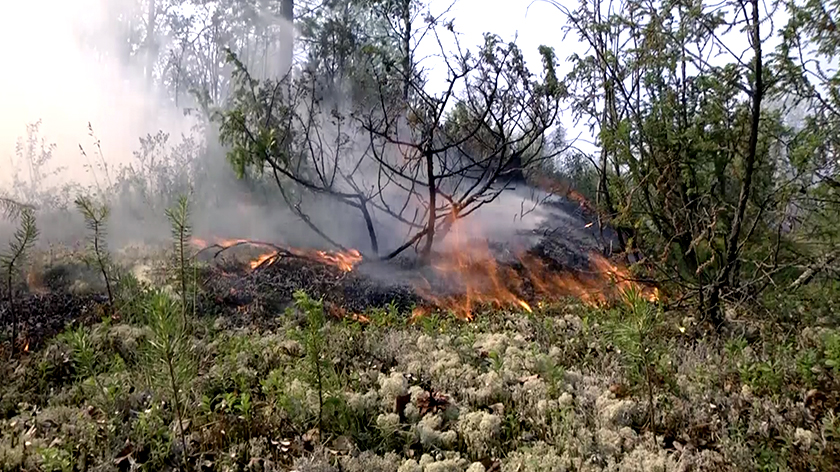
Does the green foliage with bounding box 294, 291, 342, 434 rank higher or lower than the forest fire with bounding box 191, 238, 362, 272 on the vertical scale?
higher

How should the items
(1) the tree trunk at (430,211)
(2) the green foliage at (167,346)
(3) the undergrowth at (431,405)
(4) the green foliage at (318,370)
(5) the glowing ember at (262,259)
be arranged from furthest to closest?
(5) the glowing ember at (262,259), (1) the tree trunk at (430,211), (4) the green foliage at (318,370), (3) the undergrowth at (431,405), (2) the green foliage at (167,346)

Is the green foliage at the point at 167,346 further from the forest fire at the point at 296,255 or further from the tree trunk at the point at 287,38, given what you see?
the tree trunk at the point at 287,38

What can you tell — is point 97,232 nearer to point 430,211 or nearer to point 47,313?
point 47,313

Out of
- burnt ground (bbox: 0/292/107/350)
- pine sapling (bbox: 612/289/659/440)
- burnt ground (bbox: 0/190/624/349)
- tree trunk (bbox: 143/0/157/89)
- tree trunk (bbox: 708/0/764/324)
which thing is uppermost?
tree trunk (bbox: 143/0/157/89)

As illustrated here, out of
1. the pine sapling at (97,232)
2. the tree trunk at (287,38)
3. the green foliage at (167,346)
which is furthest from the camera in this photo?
the tree trunk at (287,38)

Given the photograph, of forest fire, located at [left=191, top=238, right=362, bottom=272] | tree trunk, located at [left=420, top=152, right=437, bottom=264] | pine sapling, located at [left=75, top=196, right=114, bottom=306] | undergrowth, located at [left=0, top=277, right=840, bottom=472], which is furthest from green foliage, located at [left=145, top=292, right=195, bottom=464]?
tree trunk, located at [left=420, top=152, right=437, bottom=264]

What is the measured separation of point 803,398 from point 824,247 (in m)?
1.59

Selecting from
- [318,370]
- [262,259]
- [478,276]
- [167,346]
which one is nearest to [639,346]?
[318,370]

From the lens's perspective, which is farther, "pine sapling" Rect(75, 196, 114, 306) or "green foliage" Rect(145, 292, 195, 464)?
"pine sapling" Rect(75, 196, 114, 306)

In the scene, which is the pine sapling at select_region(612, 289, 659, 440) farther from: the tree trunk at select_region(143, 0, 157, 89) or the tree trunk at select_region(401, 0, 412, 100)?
the tree trunk at select_region(143, 0, 157, 89)

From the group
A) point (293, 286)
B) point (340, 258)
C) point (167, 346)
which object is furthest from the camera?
point (340, 258)

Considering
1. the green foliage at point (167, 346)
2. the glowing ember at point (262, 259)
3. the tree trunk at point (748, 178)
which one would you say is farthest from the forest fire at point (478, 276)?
the green foliage at point (167, 346)

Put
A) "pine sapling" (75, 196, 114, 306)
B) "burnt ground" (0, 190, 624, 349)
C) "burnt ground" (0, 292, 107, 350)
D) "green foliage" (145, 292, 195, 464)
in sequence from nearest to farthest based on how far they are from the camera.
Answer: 1. "green foliage" (145, 292, 195, 464)
2. "pine sapling" (75, 196, 114, 306)
3. "burnt ground" (0, 292, 107, 350)
4. "burnt ground" (0, 190, 624, 349)

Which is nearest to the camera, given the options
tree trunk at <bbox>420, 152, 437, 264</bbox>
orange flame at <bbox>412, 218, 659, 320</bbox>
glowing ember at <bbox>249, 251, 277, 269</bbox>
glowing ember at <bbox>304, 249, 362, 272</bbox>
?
orange flame at <bbox>412, 218, 659, 320</bbox>
